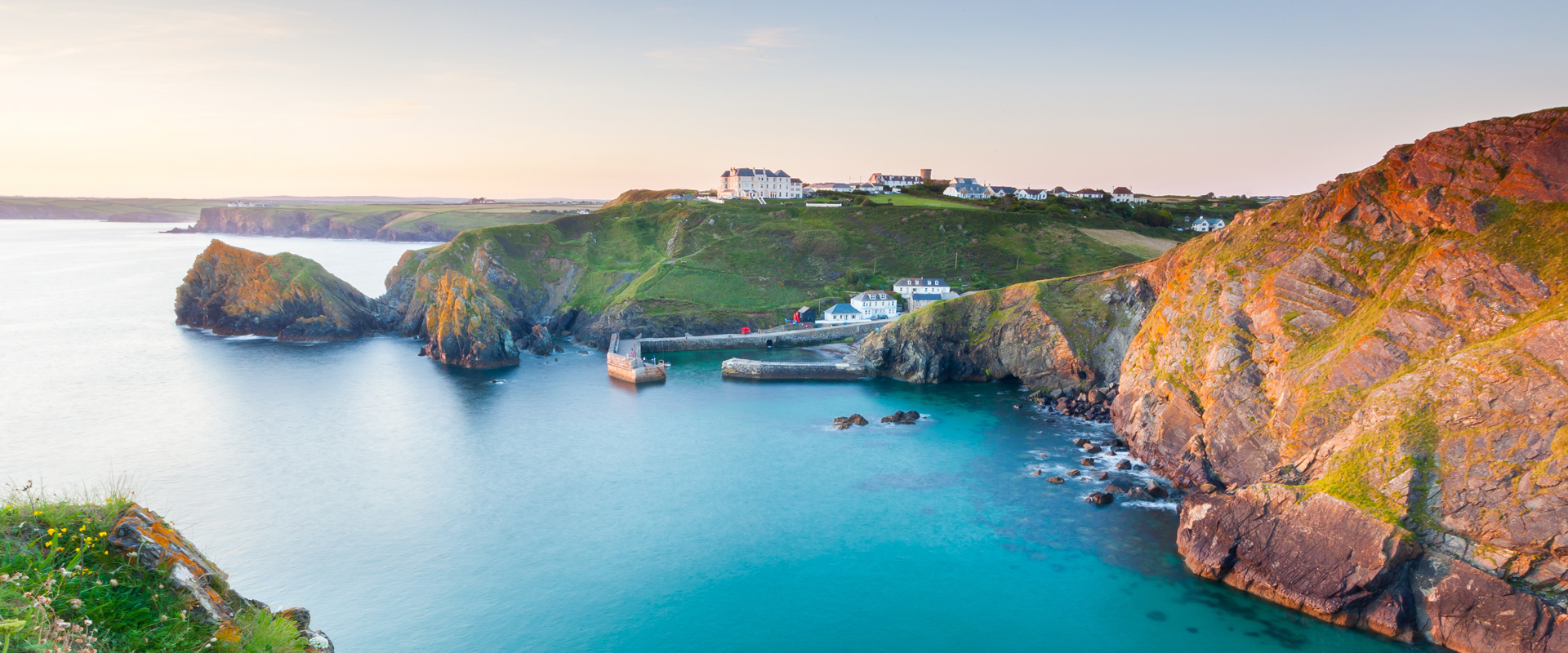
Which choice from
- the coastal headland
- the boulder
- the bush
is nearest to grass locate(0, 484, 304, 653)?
the bush

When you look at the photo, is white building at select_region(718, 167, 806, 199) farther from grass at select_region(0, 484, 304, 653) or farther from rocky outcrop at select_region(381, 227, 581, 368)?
grass at select_region(0, 484, 304, 653)

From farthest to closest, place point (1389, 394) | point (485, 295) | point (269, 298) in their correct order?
point (269, 298), point (485, 295), point (1389, 394)

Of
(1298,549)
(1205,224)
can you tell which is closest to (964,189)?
(1205,224)

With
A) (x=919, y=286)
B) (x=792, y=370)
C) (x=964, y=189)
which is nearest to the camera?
(x=792, y=370)

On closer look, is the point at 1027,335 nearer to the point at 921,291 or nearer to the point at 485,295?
the point at 921,291

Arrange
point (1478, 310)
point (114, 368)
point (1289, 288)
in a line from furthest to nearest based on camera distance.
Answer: point (114, 368), point (1289, 288), point (1478, 310)

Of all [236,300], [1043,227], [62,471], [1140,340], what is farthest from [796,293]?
[62,471]

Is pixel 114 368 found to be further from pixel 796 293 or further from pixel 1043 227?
pixel 1043 227
